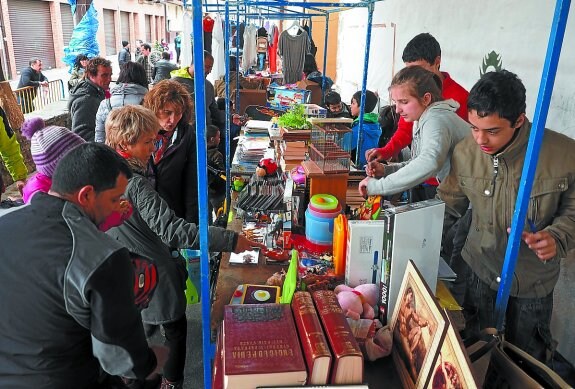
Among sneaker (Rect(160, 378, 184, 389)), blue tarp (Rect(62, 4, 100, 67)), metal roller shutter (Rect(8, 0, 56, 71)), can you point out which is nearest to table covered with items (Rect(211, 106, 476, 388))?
sneaker (Rect(160, 378, 184, 389))

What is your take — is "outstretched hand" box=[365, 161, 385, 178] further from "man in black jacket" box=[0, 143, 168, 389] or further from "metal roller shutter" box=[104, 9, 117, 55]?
"metal roller shutter" box=[104, 9, 117, 55]

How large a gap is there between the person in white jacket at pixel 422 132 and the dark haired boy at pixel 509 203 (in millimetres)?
119

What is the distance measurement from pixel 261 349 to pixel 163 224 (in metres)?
0.88

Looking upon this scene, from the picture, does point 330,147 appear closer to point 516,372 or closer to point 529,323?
point 529,323

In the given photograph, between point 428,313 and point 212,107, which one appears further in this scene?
point 212,107

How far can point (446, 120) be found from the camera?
82.5 inches

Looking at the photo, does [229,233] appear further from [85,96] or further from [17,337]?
[85,96]

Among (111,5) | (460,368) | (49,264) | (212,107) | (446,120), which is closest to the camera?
(460,368)

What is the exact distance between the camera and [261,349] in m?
1.22

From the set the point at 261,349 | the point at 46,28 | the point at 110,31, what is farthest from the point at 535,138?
the point at 110,31

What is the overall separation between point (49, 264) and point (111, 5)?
950 inches

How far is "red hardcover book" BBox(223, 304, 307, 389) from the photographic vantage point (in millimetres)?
1146

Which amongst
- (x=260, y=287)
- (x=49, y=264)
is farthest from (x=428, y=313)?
(x=49, y=264)

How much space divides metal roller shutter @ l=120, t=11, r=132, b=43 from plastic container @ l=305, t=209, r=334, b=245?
980 inches
